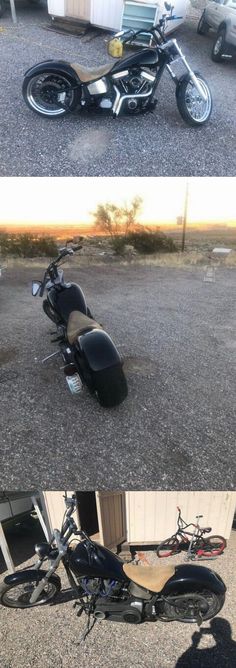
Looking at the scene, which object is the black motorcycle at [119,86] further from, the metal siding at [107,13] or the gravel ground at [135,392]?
the gravel ground at [135,392]

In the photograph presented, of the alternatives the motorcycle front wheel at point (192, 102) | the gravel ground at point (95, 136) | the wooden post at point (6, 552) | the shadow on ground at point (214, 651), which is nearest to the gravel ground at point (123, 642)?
the shadow on ground at point (214, 651)

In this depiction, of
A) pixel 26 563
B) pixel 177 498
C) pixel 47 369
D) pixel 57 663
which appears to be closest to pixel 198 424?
pixel 177 498

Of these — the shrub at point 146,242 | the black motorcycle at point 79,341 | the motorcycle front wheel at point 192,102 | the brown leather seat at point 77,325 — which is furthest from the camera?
the shrub at point 146,242

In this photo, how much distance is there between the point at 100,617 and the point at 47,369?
1188mm

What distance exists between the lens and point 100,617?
2.02m

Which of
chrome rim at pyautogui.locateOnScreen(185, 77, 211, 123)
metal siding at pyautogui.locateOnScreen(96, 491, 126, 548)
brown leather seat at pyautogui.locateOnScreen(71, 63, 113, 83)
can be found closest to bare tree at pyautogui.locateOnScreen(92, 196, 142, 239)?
chrome rim at pyautogui.locateOnScreen(185, 77, 211, 123)

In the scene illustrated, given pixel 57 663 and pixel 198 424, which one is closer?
pixel 57 663

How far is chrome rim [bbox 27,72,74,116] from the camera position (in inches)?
82.4

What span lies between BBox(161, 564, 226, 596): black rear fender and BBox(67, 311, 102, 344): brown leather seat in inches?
45.4

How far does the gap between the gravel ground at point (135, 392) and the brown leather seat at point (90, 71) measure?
91 cm

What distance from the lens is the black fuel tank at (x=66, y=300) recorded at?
2.40 metres

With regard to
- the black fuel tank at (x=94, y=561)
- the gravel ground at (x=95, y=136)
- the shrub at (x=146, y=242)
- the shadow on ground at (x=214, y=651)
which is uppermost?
the gravel ground at (x=95, y=136)

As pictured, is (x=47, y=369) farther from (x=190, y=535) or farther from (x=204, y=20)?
(x=204, y=20)

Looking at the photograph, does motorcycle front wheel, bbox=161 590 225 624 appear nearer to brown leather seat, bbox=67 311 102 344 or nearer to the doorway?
the doorway
